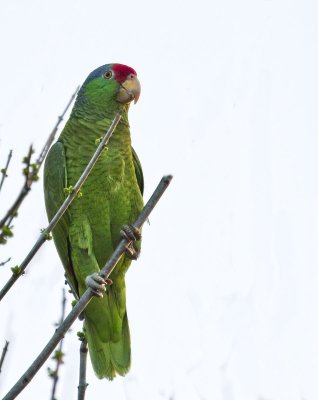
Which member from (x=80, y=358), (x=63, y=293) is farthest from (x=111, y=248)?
(x=80, y=358)

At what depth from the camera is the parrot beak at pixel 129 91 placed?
519cm

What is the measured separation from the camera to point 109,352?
14.7 feet

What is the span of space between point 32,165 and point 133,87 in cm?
255

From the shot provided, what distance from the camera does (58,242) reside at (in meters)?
4.64

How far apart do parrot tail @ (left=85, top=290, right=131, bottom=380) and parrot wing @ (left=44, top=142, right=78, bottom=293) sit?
356mm

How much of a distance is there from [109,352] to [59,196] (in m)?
1.17

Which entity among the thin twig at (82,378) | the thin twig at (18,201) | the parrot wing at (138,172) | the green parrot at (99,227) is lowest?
the thin twig at (82,378)

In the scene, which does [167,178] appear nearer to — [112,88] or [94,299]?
[94,299]

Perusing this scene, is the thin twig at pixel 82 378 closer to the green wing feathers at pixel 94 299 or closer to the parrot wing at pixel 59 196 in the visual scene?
the green wing feathers at pixel 94 299

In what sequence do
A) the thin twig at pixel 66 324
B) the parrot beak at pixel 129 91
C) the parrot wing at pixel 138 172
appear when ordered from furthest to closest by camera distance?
the parrot beak at pixel 129 91
the parrot wing at pixel 138 172
the thin twig at pixel 66 324

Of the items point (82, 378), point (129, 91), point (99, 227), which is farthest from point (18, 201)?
point (129, 91)

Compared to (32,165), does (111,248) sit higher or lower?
higher

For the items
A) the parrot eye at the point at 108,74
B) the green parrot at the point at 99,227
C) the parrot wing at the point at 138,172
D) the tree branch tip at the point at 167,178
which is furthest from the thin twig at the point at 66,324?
the parrot eye at the point at 108,74

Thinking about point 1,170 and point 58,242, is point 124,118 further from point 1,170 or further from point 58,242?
point 1,170
